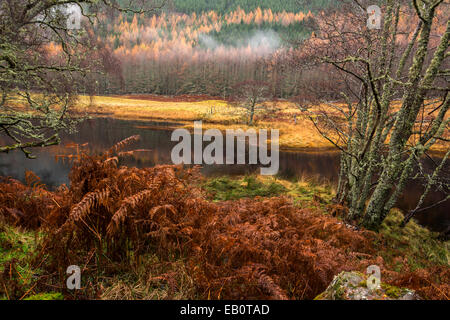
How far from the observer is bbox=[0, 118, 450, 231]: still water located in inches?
456

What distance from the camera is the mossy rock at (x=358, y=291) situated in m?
1.91

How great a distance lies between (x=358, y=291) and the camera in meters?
1.99

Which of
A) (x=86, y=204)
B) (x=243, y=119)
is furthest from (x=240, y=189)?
(x=243, y=119)

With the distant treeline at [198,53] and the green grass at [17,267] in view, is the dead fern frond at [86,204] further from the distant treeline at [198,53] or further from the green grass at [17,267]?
the distant treeline at [198,53]

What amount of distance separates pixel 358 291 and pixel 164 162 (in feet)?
54.3

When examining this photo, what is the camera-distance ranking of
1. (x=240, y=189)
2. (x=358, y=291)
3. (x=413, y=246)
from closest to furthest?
(x=358, y=291), (x=413, y=246), (x=240, y=189)

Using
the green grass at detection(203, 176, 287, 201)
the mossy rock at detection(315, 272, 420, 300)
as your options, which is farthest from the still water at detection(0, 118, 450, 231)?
the mossy rock at detection(315, 272, 420, 300)

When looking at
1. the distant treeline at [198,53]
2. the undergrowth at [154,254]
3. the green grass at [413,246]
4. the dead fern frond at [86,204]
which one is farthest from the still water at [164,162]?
the distant treeline at [198,53]

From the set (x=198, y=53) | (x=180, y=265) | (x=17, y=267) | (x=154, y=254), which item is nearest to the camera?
(x=17, y=267)

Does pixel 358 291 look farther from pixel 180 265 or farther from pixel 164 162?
pixel 164 162

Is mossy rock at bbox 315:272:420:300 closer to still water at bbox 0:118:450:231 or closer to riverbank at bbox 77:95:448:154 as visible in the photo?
still water at bbox 0:118:450:231

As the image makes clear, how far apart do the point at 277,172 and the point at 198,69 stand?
3115 inches

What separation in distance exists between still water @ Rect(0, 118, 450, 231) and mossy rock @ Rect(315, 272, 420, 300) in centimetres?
661
